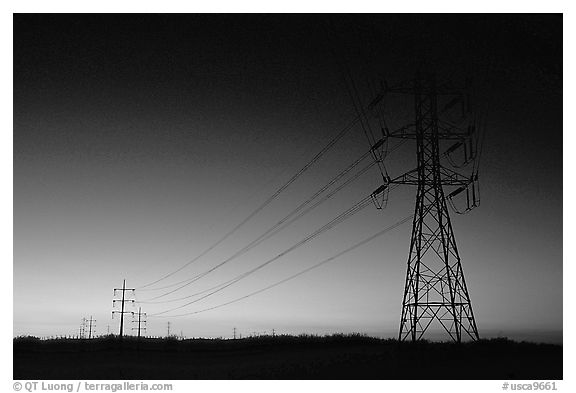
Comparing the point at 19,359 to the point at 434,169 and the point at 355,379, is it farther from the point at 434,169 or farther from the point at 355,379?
the point at 434,169

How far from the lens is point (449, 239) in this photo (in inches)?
993

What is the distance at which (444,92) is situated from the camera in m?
27.3

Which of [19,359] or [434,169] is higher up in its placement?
[434,169]

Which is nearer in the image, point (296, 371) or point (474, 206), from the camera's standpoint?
point (296, 371)

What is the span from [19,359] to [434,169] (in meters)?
18.8

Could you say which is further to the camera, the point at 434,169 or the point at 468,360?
the point at 434,169

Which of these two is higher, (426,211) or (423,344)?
(426,211)

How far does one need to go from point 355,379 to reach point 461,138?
11471 mm
